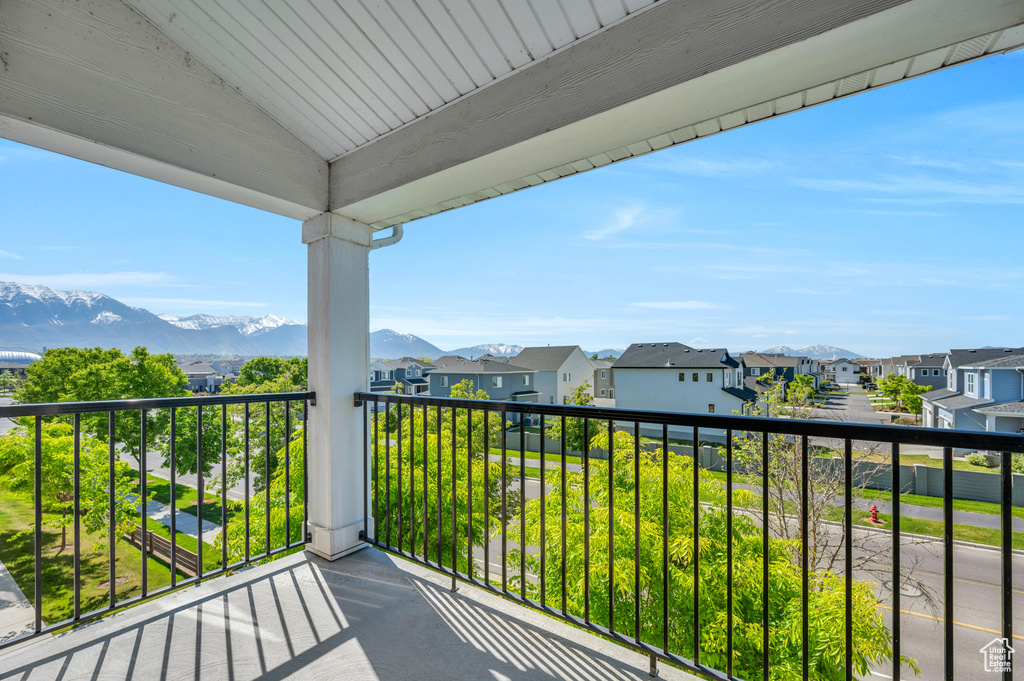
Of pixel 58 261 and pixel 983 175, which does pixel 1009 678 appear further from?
pixel 58 261

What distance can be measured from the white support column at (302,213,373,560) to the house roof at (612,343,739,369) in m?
3.30

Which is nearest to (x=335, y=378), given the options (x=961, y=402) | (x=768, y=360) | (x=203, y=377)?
(x=961, y=402)

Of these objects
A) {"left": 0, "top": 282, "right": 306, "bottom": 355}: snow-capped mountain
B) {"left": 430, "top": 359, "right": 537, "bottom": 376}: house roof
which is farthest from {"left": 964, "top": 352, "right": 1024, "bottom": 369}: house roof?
{"left": 0, "top": 282, "right": 306, "bottom": 355}: snow-capped mountain

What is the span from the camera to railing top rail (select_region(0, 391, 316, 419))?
1499 millimetres

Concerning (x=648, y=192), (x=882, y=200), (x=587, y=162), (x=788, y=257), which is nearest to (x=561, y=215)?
(x=648, y=192)

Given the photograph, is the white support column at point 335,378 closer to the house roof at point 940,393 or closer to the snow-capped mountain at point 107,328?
the snow-capped mountain at point 107,328

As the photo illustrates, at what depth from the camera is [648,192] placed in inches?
457

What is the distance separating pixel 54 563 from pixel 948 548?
1502 cm

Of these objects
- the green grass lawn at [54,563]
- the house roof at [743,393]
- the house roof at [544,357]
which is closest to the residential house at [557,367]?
the house roof at [544,357]

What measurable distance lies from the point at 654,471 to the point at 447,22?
4321 millimetres

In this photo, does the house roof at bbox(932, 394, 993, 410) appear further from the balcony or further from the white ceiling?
the white ceiling

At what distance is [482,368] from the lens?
5.49 metres

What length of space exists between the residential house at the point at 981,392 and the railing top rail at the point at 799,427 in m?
1.22

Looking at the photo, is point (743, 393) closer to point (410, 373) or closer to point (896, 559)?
point (896, 559)
